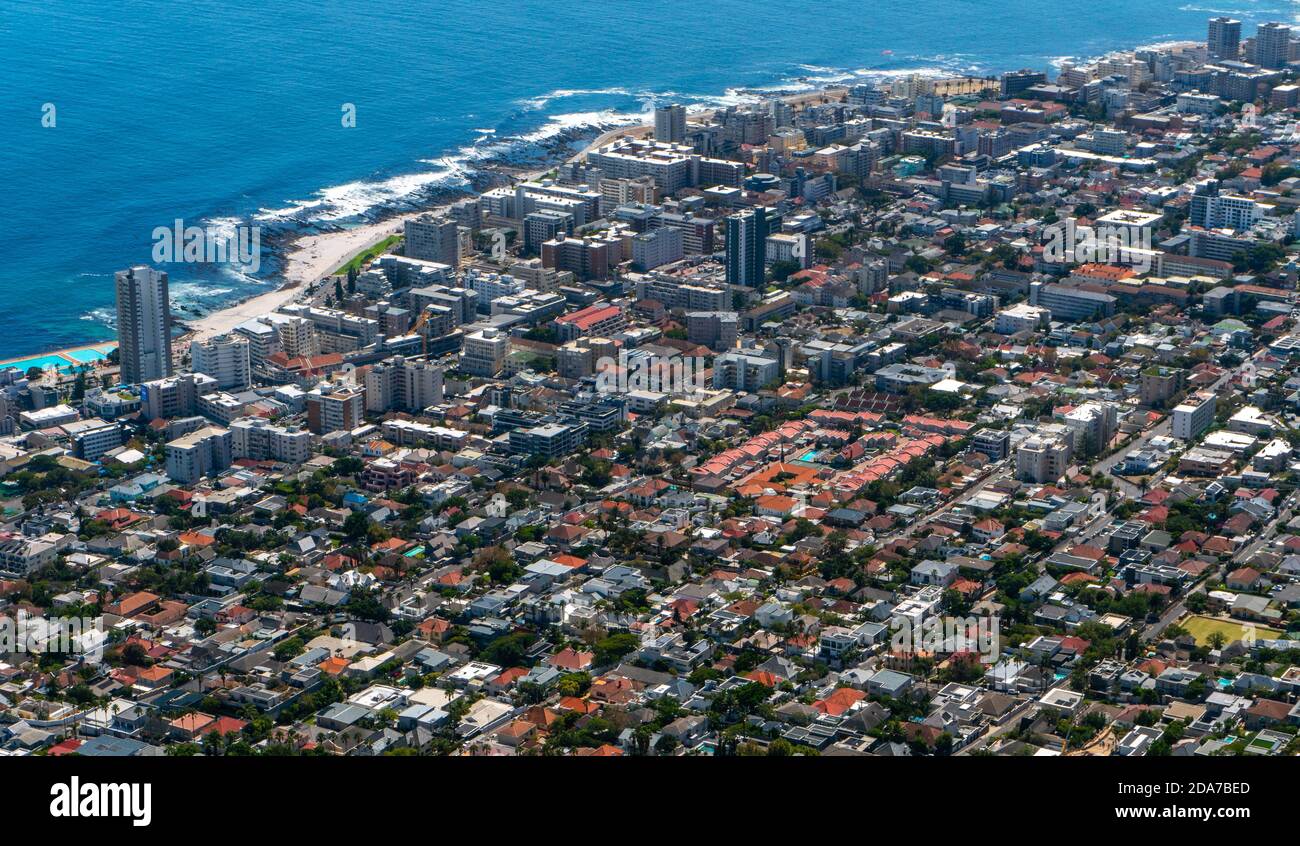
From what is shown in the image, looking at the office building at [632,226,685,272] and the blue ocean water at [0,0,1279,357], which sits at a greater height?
the blue ocean water at [0,0,1279,357]

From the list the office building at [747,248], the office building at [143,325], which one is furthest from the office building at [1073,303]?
the office building at [143,325]

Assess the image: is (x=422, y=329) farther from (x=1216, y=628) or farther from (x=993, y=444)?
(x=1216, y=628)

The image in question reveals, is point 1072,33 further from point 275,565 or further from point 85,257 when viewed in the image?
point 275,565

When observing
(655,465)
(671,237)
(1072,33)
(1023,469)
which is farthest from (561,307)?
(1072,33)

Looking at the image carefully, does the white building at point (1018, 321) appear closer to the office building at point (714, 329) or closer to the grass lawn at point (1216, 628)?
the office building at point (714, 329)

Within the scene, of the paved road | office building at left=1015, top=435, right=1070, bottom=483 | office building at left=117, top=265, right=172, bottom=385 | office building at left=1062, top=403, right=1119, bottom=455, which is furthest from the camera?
office building at left=117, top=265, right=172, bottom=385

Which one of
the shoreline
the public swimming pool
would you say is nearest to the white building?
the shoreline

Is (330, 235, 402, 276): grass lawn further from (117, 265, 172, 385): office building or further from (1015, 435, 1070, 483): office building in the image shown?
(1015, 435, 1070, 483): office building
